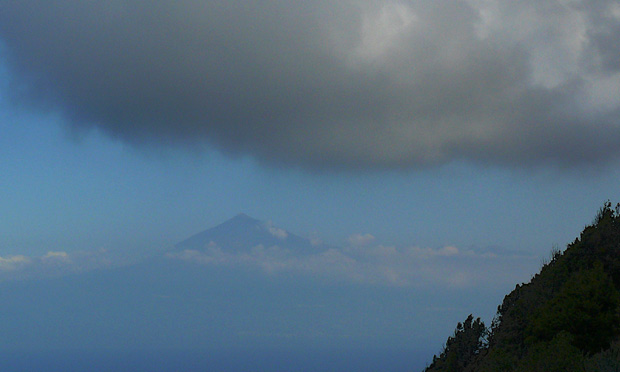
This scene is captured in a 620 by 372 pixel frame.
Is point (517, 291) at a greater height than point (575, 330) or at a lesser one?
greater

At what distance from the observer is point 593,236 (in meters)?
44.7

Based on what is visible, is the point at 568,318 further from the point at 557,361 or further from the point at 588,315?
the point at 557,361

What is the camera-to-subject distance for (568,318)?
35.0 metres

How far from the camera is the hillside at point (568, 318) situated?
2570 cm

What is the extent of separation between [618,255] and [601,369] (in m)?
23.7

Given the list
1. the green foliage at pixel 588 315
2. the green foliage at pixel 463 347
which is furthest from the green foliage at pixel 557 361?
the green foliage at pixel 463 347

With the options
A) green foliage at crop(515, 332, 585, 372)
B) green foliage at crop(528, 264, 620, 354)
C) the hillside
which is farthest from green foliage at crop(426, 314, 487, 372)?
green foliage at crop(515, 332, 585, 372)

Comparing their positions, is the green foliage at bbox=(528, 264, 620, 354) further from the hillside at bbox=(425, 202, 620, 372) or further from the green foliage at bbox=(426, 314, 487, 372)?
the green foliage at bbox=(426, 314, 487, 372)

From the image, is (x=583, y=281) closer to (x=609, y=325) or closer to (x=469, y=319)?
(x=609, y=325)

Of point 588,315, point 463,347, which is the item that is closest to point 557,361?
point 588,315

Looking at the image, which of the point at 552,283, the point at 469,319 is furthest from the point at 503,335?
the point at 469,319

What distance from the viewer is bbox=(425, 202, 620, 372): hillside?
84.3 ft

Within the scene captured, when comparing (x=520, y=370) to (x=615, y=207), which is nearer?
(x=520, y=370)

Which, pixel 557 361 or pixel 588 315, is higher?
pixel 588 315
